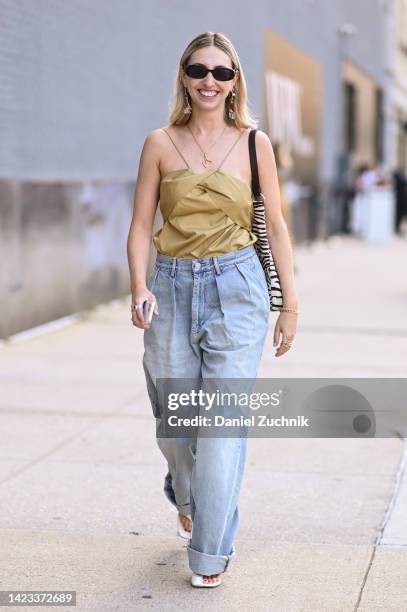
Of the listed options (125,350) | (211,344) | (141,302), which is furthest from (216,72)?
(125,350)

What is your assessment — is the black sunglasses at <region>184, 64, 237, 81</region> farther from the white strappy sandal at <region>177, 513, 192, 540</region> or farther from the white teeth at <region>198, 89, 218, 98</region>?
the white strappy sandal at <region>177, 513, 192, 540</region>

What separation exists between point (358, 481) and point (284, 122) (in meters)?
17.7

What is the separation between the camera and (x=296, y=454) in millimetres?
6508

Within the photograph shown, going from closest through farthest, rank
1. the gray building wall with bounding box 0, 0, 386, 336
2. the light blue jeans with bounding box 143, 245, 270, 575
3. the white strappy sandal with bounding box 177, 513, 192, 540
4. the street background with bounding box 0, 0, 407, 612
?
the light blue jeans with bounding box 143, 245, 270, 575, the street background with bounding box 0, 0, 407, 612, the white strappy sandal with bounding box 177, 513, 192, 540, the gray building wall with bounding box 0, 0, 386, 336

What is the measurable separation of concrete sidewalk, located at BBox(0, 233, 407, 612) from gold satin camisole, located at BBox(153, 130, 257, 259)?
1.22m

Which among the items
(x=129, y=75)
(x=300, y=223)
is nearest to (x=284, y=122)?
(x=300, y=223)

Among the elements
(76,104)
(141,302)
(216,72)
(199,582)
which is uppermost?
(216,72)

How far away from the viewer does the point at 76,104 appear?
40.2 ft

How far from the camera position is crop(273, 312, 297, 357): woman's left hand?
4434 millimetres

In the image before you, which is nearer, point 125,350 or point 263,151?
point 263,151

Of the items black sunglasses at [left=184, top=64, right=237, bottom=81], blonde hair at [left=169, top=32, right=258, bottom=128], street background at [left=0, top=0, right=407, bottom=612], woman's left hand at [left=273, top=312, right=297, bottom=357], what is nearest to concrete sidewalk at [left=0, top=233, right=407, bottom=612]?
street background at [left=0, top=0, right=407, bottom=612]

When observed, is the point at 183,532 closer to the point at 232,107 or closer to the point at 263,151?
the point at 263,151

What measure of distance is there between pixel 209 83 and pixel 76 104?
816cm

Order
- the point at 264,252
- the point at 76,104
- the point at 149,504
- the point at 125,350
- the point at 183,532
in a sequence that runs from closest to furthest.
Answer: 1. the point at 264,252
2. the point at 183,532
3. the point at 149,504
4. the point at 125,350
5. the point at 76,104
